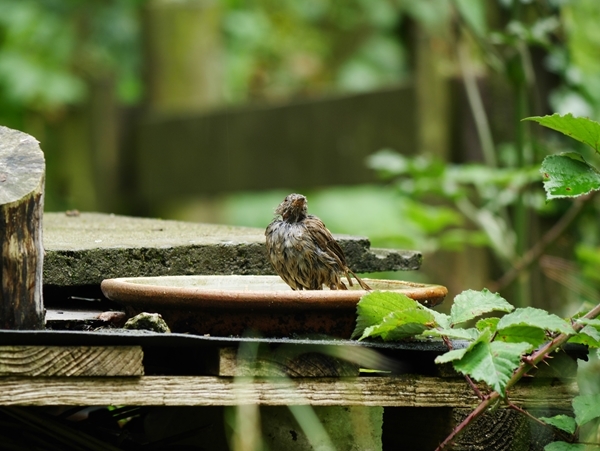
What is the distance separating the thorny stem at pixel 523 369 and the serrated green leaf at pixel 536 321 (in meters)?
0.06

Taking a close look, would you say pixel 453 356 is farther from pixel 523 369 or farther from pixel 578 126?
pixel 578 126

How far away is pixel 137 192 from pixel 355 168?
63.2 inches

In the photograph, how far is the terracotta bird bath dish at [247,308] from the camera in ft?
5.65

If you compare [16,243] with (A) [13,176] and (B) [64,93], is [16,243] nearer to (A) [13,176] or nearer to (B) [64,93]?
(A) [13,176]

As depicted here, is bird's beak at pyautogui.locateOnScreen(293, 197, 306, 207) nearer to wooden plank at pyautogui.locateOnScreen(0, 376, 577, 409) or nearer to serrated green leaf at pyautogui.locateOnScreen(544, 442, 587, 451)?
wooden plank at pyautogui.locateOnScreen(0, 376, 577, 409)

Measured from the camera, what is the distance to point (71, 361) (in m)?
1.61

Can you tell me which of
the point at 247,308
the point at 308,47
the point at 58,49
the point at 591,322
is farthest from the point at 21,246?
the point at 308,47

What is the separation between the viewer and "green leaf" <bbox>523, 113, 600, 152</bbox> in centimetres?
172

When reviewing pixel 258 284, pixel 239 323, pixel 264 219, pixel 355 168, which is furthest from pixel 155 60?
pixel 239 323

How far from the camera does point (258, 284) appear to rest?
7.11ft

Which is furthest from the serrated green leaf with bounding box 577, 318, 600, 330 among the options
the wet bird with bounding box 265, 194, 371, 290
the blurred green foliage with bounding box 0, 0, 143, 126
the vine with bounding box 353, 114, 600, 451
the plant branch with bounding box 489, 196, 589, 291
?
the blurred green foliage with bounding box 0, 0, 143, 126

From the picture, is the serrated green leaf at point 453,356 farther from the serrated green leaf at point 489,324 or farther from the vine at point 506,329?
the serrated green leaf at point 489,324

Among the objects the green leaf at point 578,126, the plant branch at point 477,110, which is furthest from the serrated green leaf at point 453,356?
the plant branch at point 477,110

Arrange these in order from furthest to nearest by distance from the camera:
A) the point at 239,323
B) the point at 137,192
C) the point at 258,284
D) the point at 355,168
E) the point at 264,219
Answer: the point at 264,219 < the point at 137,192 < the point at 355,168 < the point at 258,284 < the point at 239,323
